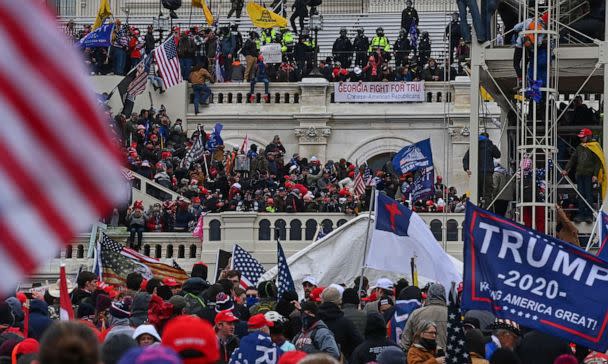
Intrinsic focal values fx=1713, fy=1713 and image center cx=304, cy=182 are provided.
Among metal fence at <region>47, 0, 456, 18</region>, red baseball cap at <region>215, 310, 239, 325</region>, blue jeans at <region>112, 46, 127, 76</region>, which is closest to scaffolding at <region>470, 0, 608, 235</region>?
red baseball cap at <region>215, 310, 239, 325</region>

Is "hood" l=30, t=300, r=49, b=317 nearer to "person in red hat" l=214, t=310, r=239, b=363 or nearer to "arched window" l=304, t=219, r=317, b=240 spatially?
"person in red hat" l=214, t=310, r=239, b=363

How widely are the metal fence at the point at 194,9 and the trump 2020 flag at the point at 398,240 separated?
35.9 m

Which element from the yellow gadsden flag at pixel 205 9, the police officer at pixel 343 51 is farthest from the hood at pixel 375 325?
the yellow gadsden flag at pixel 205 9

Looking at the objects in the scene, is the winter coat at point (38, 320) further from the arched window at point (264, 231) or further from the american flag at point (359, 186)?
the american flag at point (359, 186)

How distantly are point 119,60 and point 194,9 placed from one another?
36.9 ft

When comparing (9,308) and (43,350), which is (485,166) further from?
(43,350)

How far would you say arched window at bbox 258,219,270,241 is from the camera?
3566 cm

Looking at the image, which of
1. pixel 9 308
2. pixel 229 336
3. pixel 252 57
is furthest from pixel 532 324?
pixel 252 57

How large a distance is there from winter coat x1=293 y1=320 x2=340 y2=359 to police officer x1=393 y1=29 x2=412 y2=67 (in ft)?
109

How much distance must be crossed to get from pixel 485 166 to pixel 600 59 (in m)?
2.56

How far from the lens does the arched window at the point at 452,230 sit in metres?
33.7

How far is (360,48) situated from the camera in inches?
1822

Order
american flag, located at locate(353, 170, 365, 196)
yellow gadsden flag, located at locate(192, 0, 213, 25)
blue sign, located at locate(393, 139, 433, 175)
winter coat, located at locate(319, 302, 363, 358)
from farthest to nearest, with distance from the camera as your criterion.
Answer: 1. yellow gadsden flag, located at locate(192, 0, 213, 25)
2. american flag, located at locate(353, 170, 365, 196)
3. blue sign, located at locate(393, 139, 433, 175)
4. winter coat, located at locate(319, 302, 363, 358)

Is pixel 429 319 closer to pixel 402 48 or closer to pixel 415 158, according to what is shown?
pixel 415 158
